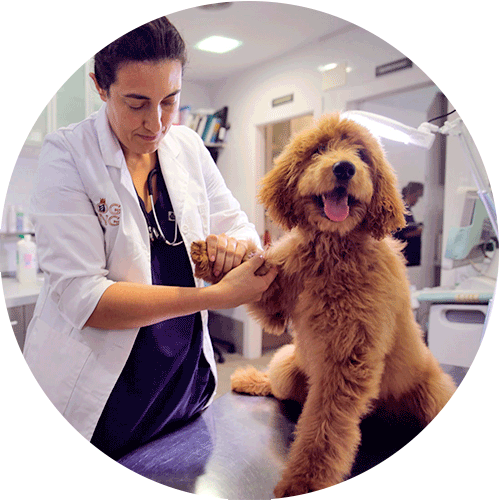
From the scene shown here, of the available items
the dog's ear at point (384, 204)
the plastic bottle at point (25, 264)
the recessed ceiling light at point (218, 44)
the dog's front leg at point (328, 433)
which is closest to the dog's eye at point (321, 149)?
the dog's ear at point (384, 204)

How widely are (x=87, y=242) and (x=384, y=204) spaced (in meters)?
0.58

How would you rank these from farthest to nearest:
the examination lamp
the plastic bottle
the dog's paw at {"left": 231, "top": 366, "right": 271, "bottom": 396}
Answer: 1. the plastic bottle
2. the dog's paw at {"left": 231, "top": 366, "right": 271, "bottom": 396}
3. the examination lamp

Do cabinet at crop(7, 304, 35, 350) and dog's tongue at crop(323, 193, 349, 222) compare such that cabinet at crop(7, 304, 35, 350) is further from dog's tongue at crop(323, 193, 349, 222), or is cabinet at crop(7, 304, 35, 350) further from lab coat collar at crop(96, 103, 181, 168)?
dog's tongue at crop(323, 193, 349, 222)

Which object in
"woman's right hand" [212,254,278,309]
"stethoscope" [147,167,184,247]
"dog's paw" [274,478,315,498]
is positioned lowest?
"dog's paw" [274,478,315,498]

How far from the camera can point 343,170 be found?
67 centimetres

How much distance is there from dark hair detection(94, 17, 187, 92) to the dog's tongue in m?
0.38

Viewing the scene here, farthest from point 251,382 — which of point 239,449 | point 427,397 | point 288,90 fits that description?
point 288,90

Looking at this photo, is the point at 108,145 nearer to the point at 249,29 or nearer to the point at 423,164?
the point at 249,29

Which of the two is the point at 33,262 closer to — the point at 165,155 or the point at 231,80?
the point at 165,155

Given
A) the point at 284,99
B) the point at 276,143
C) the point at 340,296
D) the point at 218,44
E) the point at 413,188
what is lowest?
the point at 340,296

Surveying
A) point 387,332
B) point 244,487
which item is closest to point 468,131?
point 387,332

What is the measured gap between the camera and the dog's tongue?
0.70 metres

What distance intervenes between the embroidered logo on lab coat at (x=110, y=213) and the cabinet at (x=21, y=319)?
0.36 metres

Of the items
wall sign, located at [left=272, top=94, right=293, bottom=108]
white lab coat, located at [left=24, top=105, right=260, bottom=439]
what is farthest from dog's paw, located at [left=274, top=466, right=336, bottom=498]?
wall sign, located at [left=272, top=94, right=293, bottom=108]
